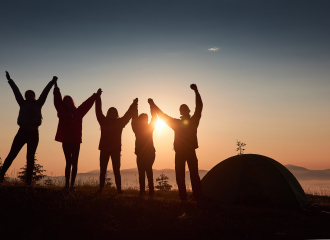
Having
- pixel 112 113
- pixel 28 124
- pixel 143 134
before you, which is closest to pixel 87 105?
pixel 112 113

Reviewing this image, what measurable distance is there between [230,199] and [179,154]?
11.3ft

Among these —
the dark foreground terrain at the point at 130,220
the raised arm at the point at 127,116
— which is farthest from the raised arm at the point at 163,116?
the dark foreground terrain at the point at 130,220

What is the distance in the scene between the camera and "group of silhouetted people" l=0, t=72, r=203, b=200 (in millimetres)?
7879

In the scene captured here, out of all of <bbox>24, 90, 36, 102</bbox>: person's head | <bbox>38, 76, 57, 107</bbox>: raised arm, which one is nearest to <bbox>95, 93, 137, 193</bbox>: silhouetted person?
<bbox>38, 76, 57, 107</bbox>: raised arm

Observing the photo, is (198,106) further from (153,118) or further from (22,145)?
(22,145)

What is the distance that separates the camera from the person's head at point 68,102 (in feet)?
27.1

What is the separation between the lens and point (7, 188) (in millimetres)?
7340

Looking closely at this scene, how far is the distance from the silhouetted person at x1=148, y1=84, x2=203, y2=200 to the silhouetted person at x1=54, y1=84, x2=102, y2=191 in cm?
306

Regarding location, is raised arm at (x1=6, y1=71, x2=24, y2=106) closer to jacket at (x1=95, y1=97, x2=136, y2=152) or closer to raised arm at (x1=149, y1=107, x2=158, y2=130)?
jacket at (x1=95, y1=97, x2=136, y2=152)

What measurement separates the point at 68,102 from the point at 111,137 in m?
1.90

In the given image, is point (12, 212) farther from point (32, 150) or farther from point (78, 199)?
point (32, 150)

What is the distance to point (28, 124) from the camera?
784 centimetres

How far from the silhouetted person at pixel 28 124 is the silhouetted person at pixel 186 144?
4.33m

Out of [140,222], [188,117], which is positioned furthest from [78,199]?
[188,117]
